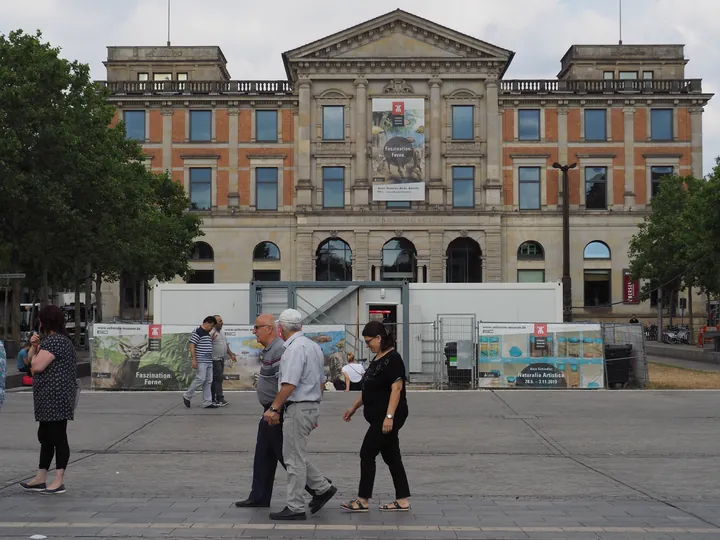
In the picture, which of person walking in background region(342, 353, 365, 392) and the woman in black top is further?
person walking in background region(342, 353, 365, 392)

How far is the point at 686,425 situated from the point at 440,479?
7.37 metres

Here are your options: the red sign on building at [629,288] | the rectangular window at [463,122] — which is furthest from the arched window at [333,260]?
the red sign on building at [629,288]

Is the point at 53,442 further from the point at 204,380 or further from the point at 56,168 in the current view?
the point at 56,168

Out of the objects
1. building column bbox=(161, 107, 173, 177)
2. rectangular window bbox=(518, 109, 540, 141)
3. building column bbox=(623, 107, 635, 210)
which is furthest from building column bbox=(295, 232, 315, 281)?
building column bbox=(623, 107, 635, 210)

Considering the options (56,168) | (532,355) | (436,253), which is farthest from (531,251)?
(532,355)

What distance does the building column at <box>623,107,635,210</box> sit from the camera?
71.9 meters

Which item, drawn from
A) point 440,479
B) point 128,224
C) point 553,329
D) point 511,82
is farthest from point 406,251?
point 440,479

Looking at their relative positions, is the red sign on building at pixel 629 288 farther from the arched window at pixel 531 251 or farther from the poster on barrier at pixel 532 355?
the poster on barrier at pixel 532 355

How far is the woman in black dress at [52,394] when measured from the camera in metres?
10.1

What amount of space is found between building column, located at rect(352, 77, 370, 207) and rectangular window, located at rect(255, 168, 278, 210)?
19.1ft

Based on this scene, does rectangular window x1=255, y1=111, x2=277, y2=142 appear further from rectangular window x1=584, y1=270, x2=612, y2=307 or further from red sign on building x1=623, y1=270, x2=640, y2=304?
red sign on building x1=623, y1=270, x2=640, y2=304

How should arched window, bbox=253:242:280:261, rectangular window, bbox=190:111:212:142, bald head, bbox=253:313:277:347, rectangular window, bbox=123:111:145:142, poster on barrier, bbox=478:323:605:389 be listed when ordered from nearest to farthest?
bald head, bbox=253:313:277:347 → poster on barrier, bbox=478:323:605:389 → arched window, bbox=253:242:280:261 → rectangular window, bbox=123:111:145:142 → rectangular window, bbox=190:111:212:142

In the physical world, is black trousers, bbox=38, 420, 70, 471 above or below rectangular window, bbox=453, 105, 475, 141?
below

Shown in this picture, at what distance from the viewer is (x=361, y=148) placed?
230ft
